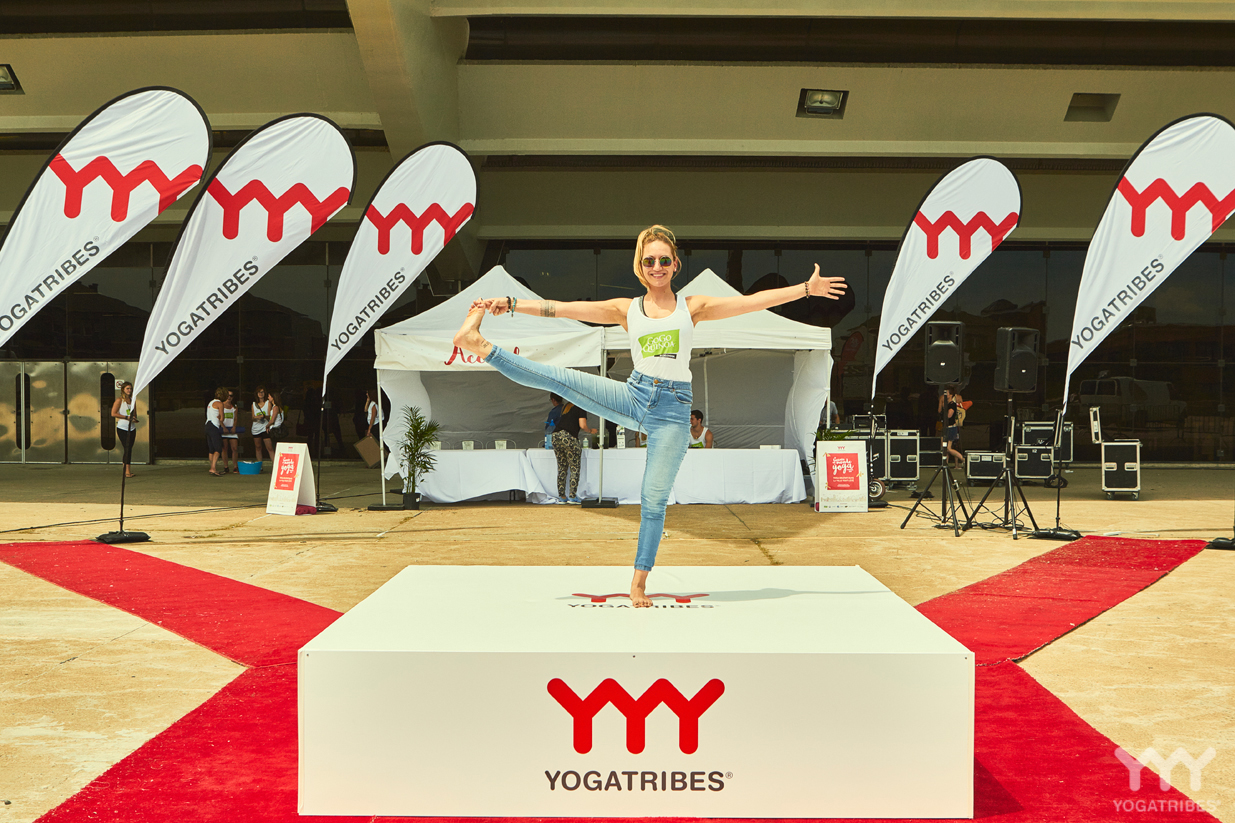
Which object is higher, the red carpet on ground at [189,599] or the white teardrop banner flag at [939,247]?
the white teardrop banner flag at [939,247]

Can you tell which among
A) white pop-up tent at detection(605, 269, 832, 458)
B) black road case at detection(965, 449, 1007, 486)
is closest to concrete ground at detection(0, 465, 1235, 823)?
black road case at detection(965, 449, 1007, 486)

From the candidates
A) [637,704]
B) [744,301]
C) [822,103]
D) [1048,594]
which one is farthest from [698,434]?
[637,704]

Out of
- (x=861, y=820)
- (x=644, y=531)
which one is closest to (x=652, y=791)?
(x=861, y=820)

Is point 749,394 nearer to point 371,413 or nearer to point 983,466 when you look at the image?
point 983,466

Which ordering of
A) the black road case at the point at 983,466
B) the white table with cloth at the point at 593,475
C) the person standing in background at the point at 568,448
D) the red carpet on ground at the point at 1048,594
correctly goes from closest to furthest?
the red carpet on ground at the point at 1048,594 → the person standing in background at the point at 568,448 → the white table with cloth at the point at 593,475 → the black road case at the point at 983,466

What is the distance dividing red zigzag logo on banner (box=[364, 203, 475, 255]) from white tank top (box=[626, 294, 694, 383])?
684cm

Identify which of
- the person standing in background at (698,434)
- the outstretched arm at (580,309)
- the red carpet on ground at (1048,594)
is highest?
the outstretched arm at (580,309)

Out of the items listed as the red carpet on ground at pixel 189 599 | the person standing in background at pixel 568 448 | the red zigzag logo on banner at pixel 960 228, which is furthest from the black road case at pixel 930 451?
the red carpet on ground at pixel 189 599

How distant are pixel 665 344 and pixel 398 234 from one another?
6.98m

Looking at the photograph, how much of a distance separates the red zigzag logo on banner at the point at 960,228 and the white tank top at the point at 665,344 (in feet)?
23.4

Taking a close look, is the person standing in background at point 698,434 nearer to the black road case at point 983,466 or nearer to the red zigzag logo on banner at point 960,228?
the red zigzag logo on banner at point 960,228

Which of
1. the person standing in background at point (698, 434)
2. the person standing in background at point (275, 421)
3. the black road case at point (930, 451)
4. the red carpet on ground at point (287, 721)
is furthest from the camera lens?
the black road case at point (930, 451)

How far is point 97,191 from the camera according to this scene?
7215mm

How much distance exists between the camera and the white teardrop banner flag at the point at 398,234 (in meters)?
9.45
